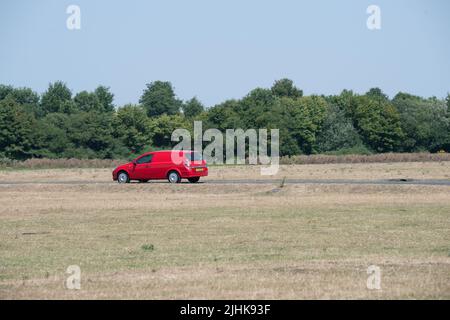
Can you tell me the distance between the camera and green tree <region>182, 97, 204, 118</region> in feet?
496

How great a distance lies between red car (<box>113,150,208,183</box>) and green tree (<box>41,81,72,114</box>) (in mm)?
102647

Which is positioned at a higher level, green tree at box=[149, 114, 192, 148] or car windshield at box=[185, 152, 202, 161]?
green tree at box=[149, 114, 192, 148]

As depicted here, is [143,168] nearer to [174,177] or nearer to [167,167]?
[167,167]

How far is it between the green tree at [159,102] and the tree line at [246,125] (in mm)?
8675

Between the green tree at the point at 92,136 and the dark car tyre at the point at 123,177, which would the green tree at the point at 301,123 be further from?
the dark car tyre at the point at 123,177

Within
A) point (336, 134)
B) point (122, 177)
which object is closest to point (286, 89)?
point (336, 134)

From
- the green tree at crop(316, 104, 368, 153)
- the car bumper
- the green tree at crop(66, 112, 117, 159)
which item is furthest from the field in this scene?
the green tree at crop(316, 104, 368, 153)

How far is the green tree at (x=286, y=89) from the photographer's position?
164 meters

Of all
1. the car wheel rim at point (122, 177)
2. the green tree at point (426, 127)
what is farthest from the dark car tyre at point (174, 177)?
the green tree at point (426, 127)

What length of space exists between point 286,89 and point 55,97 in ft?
152

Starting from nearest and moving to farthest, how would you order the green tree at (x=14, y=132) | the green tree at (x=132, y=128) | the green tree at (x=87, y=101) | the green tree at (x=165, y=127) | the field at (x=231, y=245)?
the field at (x=231, y=245) < the green tree at (x=14, y=132) < the green tree at (x=132, y=128) < the green tree at (x=165, y=127) < the green tree at (x=87, y=101)

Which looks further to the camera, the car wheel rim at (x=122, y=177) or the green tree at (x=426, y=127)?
the green tree at (x=426, y=127)

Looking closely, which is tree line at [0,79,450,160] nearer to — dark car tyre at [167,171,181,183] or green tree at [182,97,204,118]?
green tree at [182,97,204,118]

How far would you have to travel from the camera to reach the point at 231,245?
734 inches
